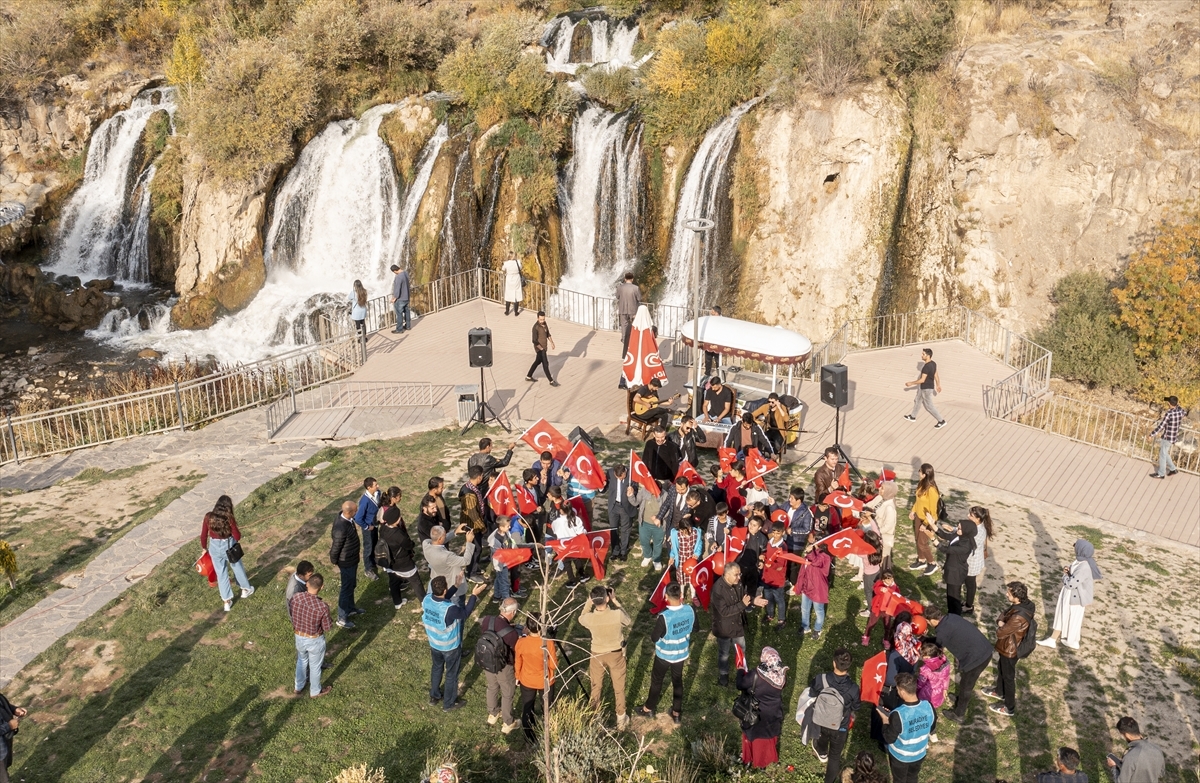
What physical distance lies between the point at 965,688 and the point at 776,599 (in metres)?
2.48

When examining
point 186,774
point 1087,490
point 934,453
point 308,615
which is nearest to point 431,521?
point 308,615

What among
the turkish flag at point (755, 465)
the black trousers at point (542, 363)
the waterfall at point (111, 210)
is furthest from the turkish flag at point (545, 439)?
the waterfall at point (111, 210)

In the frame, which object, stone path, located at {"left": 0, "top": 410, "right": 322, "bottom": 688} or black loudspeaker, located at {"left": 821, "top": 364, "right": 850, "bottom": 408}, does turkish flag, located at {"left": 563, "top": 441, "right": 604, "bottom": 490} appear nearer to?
black loudspeaker, located at {"left": 821, "top": 364, "right": 850, "bottom": 408}

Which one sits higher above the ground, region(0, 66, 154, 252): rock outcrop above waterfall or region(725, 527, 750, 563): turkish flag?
region(0, 66, 154, 252): rock outcrop above waterfall

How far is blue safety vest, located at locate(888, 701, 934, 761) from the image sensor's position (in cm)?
855

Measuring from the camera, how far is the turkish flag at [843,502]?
12.6 m

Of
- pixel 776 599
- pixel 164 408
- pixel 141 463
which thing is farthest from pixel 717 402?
pixel 164 408

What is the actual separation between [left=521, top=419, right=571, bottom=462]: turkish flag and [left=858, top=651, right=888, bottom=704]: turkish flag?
20.4 ft

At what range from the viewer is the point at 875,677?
9.46 m

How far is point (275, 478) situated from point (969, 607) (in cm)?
1150

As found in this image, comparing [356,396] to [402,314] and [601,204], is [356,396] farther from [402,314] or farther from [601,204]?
[601,204]

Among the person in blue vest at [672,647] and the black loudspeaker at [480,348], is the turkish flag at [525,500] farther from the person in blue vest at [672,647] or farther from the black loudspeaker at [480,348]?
the black loudspeaker at [480,348]

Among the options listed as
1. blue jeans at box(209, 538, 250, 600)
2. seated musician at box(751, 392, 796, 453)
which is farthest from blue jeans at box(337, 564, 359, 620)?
seated musician at box(751, 392, 796, 453)

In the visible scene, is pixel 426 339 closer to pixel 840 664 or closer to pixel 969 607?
pixel 969 607
